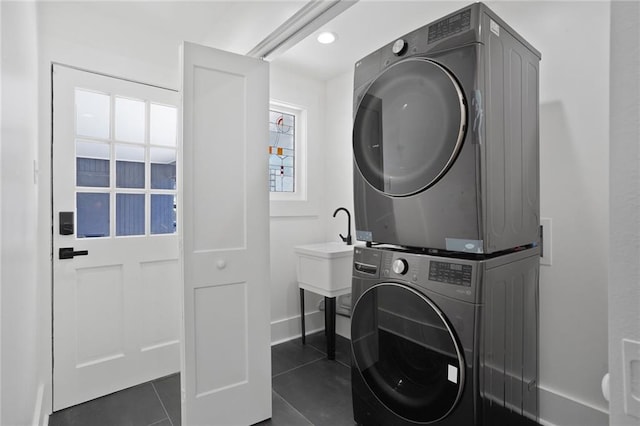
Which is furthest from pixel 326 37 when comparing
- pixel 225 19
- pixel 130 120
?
pixel 130 120

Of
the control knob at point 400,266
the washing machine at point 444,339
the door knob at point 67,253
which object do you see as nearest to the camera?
the washing machine at point 444,339

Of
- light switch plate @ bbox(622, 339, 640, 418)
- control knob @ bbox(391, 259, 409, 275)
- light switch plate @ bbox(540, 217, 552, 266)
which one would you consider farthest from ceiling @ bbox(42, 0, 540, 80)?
light switch plate @ bbox(622, 339, 640, 418)

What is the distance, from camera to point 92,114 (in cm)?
215

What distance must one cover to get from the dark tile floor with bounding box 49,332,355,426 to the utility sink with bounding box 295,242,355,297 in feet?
1.87

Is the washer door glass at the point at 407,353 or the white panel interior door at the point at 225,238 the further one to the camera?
the white panel interior door at the point at 225,238

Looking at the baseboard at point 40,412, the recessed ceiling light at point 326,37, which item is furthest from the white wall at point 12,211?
the recessed ceiling light at point 326,37

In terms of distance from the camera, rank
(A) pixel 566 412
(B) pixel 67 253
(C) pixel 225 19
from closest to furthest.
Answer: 1. (A) pixel 566 412
2. (B) pixel 67 253
3. (C) pixel 225 19

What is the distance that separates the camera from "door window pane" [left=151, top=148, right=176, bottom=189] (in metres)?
2.38

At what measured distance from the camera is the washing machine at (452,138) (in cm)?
128

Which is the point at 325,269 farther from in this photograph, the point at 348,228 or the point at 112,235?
the point at 112,235

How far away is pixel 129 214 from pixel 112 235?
17 centimetres

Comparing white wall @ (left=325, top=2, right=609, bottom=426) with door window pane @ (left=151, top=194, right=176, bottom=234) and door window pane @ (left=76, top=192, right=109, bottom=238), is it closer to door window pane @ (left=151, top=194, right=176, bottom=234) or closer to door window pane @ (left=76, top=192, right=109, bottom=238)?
door window pane @ (left=151, top=194, right=176, bottom=234)

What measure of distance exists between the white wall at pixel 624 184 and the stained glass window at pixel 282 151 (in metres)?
2.80

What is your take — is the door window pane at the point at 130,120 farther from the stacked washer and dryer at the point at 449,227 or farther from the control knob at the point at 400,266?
the control knob at the point at 400,266
